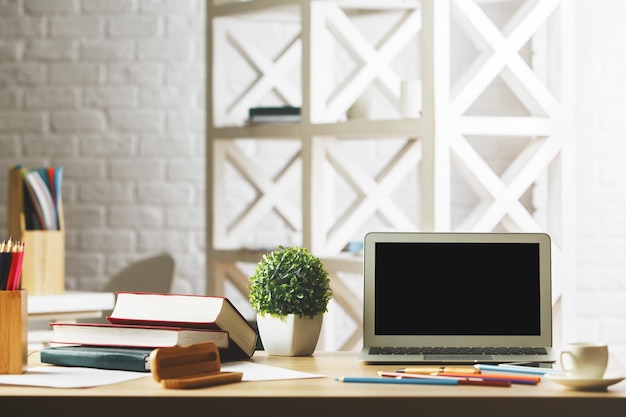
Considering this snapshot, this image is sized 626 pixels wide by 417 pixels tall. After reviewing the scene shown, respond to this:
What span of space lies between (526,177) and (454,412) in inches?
51.5

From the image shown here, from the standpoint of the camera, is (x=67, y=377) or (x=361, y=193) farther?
(x=361, y=193)

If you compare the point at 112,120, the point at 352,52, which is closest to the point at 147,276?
the point at 112,120

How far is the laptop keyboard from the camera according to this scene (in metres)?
1.47

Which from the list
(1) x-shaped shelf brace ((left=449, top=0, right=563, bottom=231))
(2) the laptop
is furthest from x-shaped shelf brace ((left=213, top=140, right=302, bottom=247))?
(2) the laptop

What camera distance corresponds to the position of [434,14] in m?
2.25

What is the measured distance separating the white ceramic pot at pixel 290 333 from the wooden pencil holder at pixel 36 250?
1348 mm

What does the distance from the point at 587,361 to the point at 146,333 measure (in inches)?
26.0

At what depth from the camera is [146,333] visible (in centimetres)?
141

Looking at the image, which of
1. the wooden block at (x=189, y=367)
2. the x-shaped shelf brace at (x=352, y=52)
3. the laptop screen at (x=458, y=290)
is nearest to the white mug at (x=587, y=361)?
the laptop screen at (x=458, y=290)

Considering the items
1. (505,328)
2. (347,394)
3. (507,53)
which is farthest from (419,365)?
(507,53)

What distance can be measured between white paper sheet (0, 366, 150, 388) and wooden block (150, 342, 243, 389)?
3.1 inches

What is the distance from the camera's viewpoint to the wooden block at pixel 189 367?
1227 millimetres

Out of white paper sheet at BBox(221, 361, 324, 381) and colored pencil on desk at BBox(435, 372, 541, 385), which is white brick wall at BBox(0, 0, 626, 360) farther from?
colored pencil on desk at BBox(435, 372, 541, 385)

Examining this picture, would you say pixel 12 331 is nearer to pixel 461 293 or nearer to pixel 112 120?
pixel 461 293
